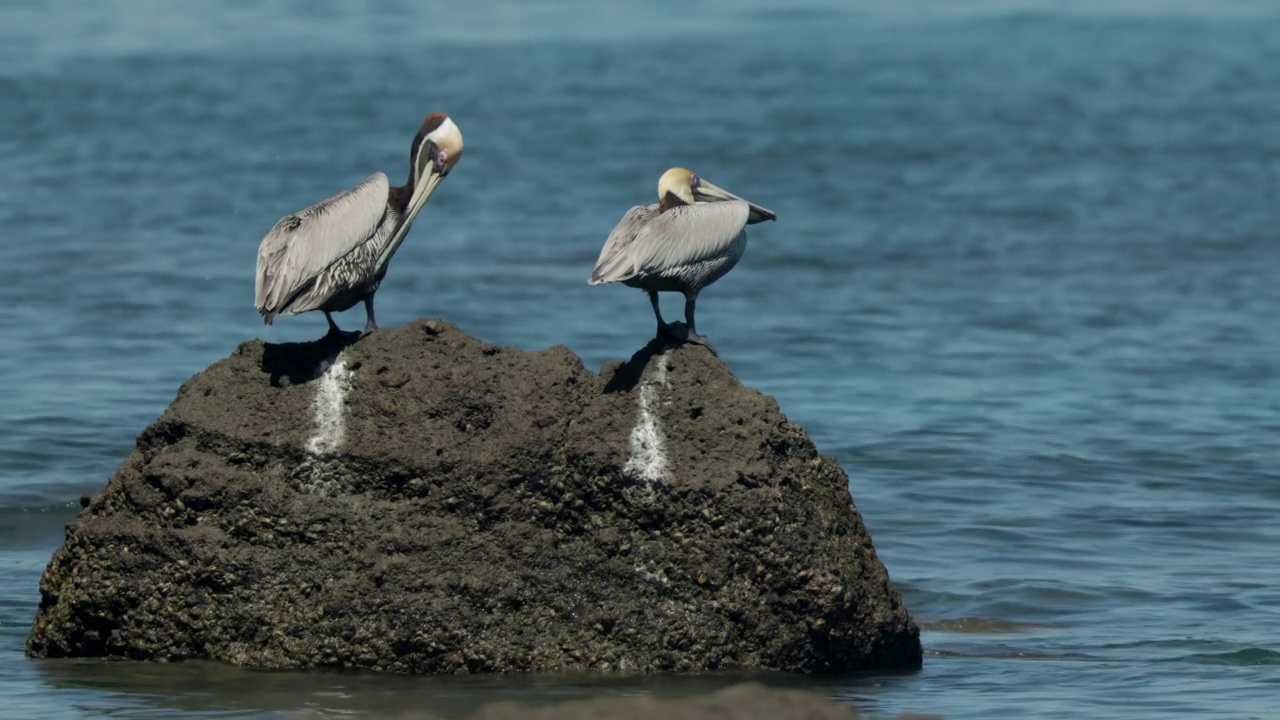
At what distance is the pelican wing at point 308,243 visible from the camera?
24.7 ft

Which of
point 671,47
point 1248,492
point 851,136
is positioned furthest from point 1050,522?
point 671,47

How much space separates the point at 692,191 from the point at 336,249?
1640mm

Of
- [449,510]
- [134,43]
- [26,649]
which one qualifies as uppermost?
[134,43]

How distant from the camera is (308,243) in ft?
24.7

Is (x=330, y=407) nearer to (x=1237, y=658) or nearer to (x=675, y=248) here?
(x=675, y=248)

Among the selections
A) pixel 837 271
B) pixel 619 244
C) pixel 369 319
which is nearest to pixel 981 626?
pixel 619 244

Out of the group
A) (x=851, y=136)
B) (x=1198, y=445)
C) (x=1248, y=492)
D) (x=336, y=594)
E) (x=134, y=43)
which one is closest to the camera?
(x=336, y=594)

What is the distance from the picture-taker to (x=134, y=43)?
37469 mm

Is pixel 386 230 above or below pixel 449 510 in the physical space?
above

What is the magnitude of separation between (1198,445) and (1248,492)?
127 centimetres

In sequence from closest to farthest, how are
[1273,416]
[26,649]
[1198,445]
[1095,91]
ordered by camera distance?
[26,649]
[1198,445]
[1273,416]
[1095,91]

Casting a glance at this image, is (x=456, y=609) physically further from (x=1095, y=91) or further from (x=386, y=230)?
(x=1095, y=91)

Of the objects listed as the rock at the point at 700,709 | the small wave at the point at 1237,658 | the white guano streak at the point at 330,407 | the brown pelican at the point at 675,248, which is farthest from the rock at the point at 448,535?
the small wave at the point at 1237,658

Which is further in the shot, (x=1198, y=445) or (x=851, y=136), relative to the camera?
(x=851, y=136)
